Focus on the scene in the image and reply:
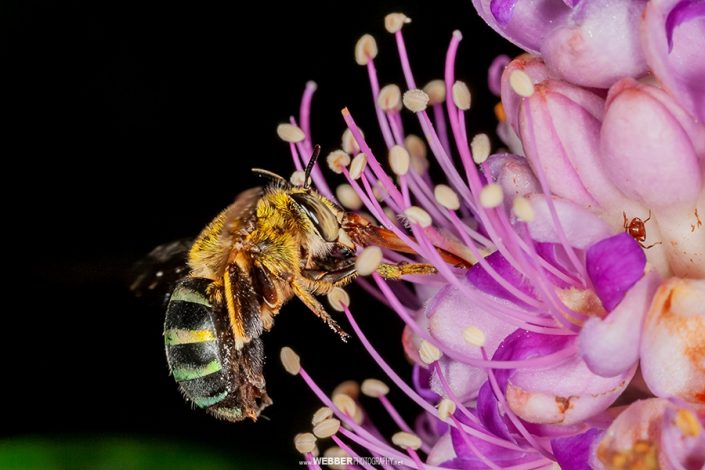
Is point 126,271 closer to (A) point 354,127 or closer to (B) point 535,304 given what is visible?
(A) point 354,127

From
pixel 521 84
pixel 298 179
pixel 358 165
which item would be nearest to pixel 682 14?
pixel 521 84

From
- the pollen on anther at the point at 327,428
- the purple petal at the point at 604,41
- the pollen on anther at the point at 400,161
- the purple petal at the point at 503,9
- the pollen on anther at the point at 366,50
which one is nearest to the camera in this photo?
the purple petal at the point at 604,41

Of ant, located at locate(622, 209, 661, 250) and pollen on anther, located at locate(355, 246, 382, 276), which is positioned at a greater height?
pollen on anther, located at locate(355, 246, 382, 276)

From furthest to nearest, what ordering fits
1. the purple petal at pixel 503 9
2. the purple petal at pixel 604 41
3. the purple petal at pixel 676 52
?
the purple petal at pixel 503 9 < the purple petal at pixel 604 41 < the purple petal at pixel 676 52

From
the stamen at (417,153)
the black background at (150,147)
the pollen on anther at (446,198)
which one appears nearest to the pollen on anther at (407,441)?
the pollen on anther at (446,198)

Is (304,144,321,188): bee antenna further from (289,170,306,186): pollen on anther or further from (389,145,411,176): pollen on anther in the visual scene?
(389,145,411,176): pollen on anther

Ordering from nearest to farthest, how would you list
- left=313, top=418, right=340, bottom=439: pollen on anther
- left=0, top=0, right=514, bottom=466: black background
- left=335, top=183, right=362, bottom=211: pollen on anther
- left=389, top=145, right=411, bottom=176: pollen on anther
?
left=389, top=145, right=411, bottom=176: pollen on anther
left=313, top=418, right=340, bottom=439: pollen on anther
left=335, top=183, right=362, bottom=211: pollen on anther
left=0, top=0, right=514, bottom=466: black background

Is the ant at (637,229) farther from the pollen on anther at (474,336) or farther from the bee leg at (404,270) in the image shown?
the bee leg at (404,270)

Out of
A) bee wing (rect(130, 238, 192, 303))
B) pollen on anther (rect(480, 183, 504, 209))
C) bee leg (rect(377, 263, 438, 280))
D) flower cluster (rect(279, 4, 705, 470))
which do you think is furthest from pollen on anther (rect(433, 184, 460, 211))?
bee wing (rect(130, 238, 192, 303))

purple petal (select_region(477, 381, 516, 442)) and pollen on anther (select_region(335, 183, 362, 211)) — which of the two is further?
pollen on anther (select_region(335, 183, 362, 211))
